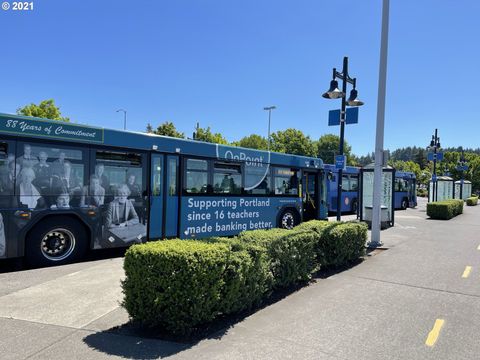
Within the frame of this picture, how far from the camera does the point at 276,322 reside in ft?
16.4

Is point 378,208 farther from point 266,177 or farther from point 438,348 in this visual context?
point 438,348

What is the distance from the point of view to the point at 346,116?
1201 cm

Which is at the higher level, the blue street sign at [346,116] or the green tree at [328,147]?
the green tree at [328,147]

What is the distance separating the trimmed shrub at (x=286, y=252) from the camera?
604cm

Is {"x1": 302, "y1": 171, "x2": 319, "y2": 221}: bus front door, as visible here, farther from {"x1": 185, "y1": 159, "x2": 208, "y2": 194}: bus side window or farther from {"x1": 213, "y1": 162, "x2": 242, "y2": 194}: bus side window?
{"x1": 185, "y1": 159, "x2": 208, "y2": 194}: bus side window


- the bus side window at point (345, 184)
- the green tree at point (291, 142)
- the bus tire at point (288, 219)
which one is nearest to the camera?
the bus tire at point (288, 219)

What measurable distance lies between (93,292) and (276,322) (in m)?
3.03

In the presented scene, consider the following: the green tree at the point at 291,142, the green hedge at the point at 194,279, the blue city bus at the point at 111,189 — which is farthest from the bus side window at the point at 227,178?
the green tree at the point at 291,142

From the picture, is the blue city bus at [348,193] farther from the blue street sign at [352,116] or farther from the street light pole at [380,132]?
the blue street sign at [352,116]

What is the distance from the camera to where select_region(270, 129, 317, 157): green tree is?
72637 millimetres

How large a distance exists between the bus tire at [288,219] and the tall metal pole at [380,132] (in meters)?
3.25

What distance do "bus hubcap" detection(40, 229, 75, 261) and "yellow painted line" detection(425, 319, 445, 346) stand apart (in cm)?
697

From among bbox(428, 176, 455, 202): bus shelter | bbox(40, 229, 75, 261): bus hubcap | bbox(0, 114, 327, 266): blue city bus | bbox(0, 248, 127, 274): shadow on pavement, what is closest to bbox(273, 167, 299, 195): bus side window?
bbox(0, 114, 327, 266): blue city bus

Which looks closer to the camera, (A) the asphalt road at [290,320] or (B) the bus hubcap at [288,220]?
(A) the asphalt road at [290,320]
